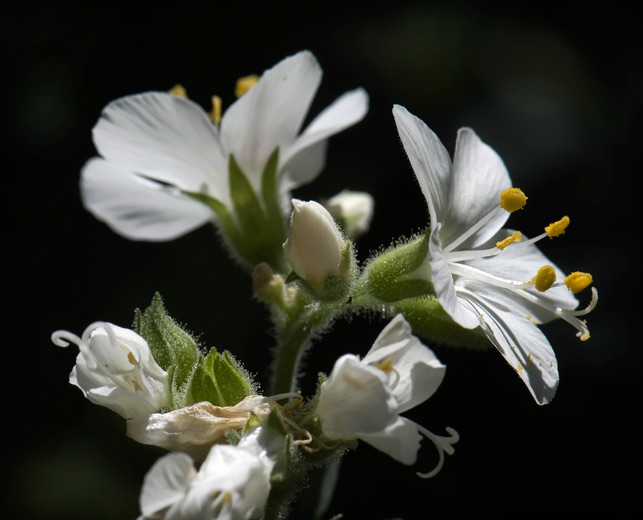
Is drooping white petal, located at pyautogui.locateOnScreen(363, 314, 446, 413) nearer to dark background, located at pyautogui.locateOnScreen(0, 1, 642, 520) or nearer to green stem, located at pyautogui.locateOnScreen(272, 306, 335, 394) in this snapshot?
green stem, located at pyautogui.locateOnScreen(272, 306, 335, 394)

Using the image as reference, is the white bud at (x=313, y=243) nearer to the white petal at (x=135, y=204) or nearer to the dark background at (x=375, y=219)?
the white petal at (x=135, y=204)

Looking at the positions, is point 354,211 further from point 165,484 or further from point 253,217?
point 165,484

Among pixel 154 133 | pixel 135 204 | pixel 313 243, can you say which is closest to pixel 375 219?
pixel 135 204

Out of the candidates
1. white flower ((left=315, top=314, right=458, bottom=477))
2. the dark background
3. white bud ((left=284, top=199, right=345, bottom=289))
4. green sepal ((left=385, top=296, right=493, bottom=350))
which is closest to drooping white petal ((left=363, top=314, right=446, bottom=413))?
white flower ((left=315, top=314, right=458, bottom=477))

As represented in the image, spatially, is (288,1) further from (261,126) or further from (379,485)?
(379,485)

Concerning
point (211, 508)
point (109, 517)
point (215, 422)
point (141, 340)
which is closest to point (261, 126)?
point (141, 340)

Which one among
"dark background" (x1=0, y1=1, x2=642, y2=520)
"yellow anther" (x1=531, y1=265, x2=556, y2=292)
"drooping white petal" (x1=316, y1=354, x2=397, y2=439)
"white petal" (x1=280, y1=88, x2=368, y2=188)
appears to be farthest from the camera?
"dark background" (x1=0, y1=1, x2=642, y2=520)
